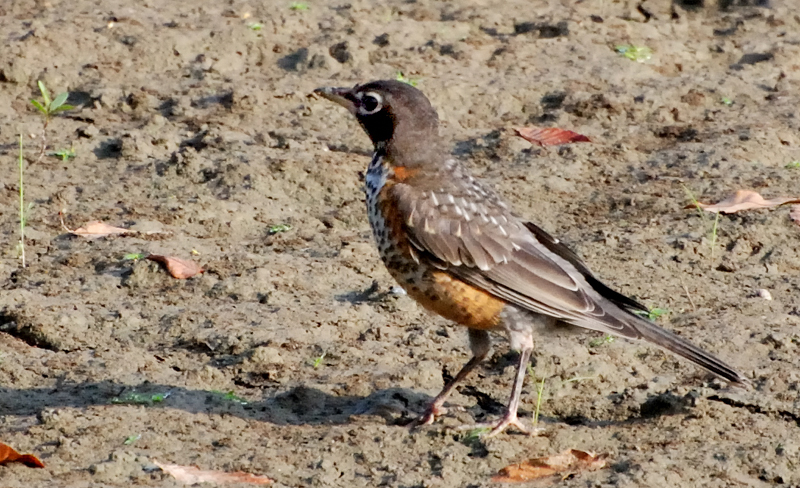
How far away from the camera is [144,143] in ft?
26.6

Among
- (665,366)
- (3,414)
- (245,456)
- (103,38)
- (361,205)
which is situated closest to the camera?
(245,456)

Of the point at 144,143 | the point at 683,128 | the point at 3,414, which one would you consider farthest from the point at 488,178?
the point at 3,414

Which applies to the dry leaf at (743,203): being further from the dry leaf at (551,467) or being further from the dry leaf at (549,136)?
the dry leaf at (551,467)

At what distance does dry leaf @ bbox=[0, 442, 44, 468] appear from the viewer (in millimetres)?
4801

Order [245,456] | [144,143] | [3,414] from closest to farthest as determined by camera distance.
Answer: [245,456], [3,414], [144,143]

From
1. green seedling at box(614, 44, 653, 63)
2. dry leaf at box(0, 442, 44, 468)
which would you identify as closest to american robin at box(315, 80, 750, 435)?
dry leaf at box(0, 442, 44, 468)

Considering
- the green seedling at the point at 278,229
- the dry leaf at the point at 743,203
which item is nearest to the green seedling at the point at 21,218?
the green seedling at the point at 278,229

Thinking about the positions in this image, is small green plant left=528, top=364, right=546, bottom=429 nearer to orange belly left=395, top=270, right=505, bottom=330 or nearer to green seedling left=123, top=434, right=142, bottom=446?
orange belly left=395, top=270, right=505, bottom=330

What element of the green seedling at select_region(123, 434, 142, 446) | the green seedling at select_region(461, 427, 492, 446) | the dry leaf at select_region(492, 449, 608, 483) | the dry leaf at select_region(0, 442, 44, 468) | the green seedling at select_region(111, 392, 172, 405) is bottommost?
the green seedling at select_region(111, 392, 172, 405)

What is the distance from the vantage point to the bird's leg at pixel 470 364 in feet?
18.2

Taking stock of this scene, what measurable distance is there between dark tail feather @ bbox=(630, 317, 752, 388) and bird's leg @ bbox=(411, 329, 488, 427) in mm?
778

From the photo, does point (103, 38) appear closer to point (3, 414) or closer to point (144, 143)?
point (144, 143)

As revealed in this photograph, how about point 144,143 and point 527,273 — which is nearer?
point 527,273

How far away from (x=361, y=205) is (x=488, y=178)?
2.78ft
